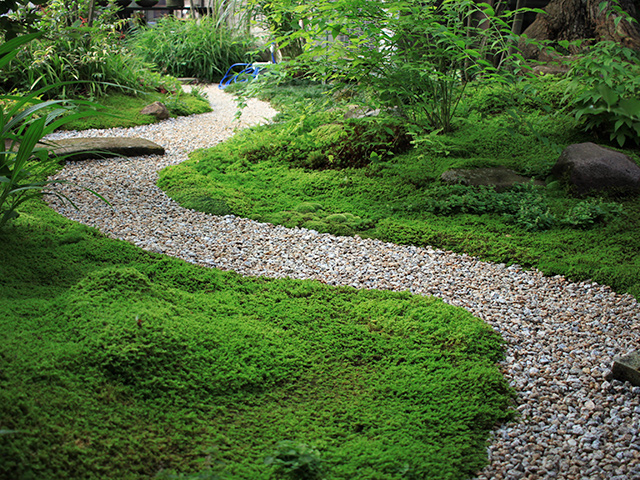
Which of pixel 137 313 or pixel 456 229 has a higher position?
pixel 137 313

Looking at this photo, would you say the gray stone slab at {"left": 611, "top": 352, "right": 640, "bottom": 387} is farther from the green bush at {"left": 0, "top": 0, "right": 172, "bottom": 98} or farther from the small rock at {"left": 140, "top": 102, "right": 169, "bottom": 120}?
the small rock at {"left": 140, "top": 102, "right": 169, "bottom": 120}

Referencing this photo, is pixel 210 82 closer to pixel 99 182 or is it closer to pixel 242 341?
pixel 99 182

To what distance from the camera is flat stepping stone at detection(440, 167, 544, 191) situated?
4574 millimetres

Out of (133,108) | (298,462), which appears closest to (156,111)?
(133,108)

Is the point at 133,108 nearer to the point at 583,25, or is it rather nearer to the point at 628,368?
the point at 583,25

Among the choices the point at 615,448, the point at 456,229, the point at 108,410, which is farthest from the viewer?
the point at 456,229

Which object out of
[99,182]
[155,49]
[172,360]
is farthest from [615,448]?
[155,49]

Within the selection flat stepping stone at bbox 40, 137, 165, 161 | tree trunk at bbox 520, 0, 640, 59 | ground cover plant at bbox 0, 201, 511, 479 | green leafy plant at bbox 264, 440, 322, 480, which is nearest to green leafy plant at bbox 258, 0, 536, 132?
flat stepping stone at bbox 40, 137, 165, 161

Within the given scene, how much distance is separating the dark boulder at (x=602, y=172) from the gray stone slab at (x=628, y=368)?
2.41 m

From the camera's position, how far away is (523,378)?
2.34 metres

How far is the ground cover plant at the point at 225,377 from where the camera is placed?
1.59m

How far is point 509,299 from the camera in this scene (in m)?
3.06

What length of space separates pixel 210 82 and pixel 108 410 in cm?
1085

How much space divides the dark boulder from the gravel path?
4.96 feet
